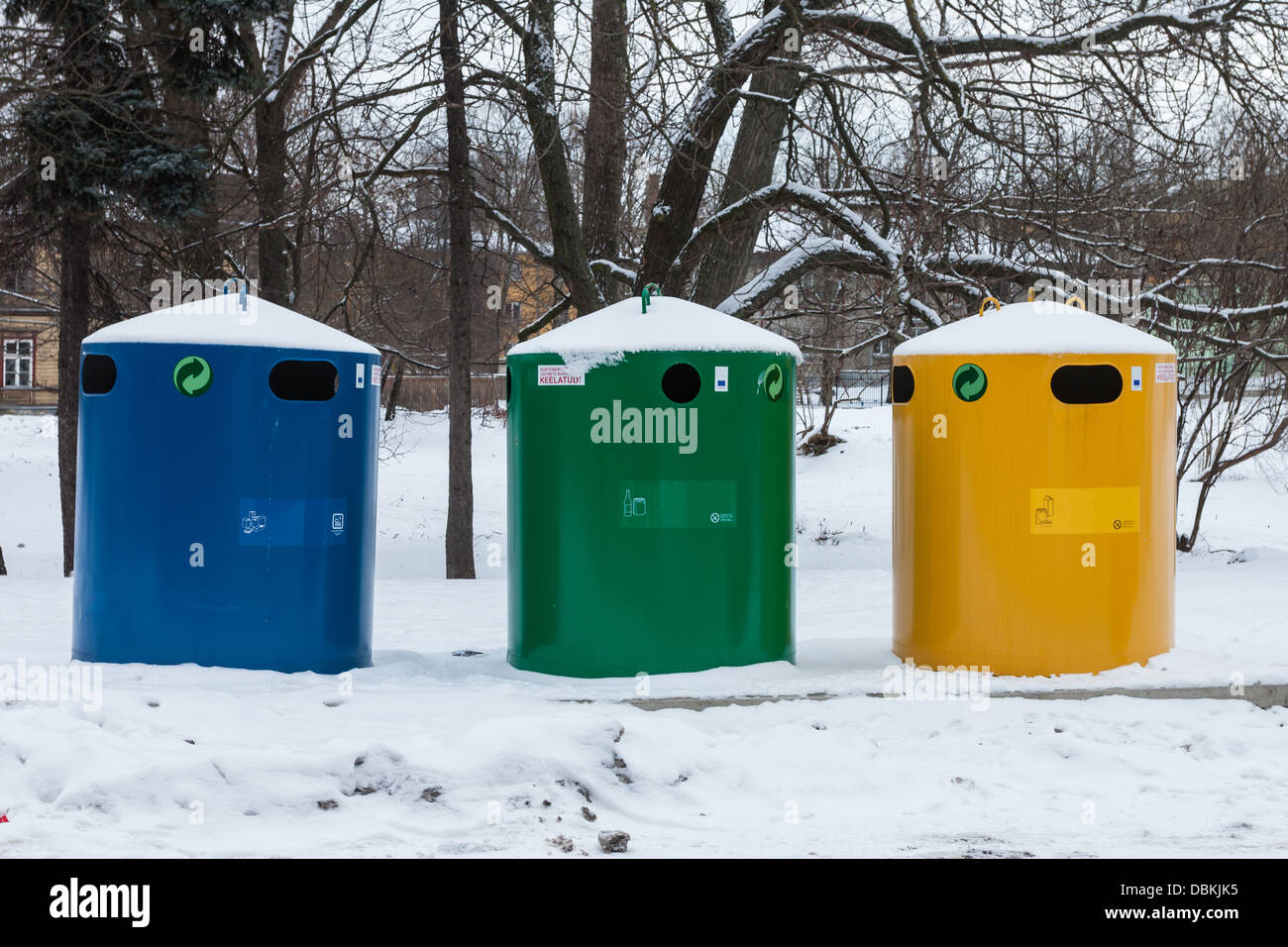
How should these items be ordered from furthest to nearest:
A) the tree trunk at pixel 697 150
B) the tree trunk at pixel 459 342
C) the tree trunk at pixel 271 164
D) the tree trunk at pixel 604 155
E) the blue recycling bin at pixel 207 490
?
the tree trunk at pixel 459 342
the tree trunk at pixel 271 164
the tree trunk at pixel 604 155
the tree trunk at pixel 697 150
the blue recycling bin at pixel 207 490

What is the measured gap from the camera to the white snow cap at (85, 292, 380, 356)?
191 inches

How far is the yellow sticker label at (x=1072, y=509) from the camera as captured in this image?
4973 mm

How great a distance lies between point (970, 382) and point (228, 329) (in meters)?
2.79

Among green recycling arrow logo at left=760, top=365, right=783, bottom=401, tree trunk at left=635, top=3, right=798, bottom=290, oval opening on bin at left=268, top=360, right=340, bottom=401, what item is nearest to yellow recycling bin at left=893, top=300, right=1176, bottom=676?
green recycling arrow logo at left=760, top=365, right=783, bottom=401

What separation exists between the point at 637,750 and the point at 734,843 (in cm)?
64

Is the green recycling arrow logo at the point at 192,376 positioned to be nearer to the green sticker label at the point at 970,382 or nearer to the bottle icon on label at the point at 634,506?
the bottle icon on label at the point at 634,506

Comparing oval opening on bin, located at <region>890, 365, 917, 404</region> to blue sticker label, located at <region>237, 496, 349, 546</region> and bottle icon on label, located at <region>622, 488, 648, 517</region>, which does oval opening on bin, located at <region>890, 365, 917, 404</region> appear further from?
blue sticker label, located at <region>237, 496, 349, 546</region>

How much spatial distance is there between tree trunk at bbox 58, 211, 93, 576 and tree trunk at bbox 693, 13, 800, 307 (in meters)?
5.13

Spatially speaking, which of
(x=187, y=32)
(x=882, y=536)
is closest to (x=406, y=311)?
(x=882, y=536)

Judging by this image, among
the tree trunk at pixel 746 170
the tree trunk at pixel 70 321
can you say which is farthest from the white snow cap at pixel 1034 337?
the tree trunk at pixel 70 321

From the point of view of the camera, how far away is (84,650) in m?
5.02

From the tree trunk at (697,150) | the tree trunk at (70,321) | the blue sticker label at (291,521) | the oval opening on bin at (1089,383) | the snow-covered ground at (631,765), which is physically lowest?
the snow-covered ground at (631,765)

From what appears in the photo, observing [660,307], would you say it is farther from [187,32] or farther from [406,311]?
[406,311]

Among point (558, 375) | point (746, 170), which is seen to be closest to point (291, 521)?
point (558, 375)
